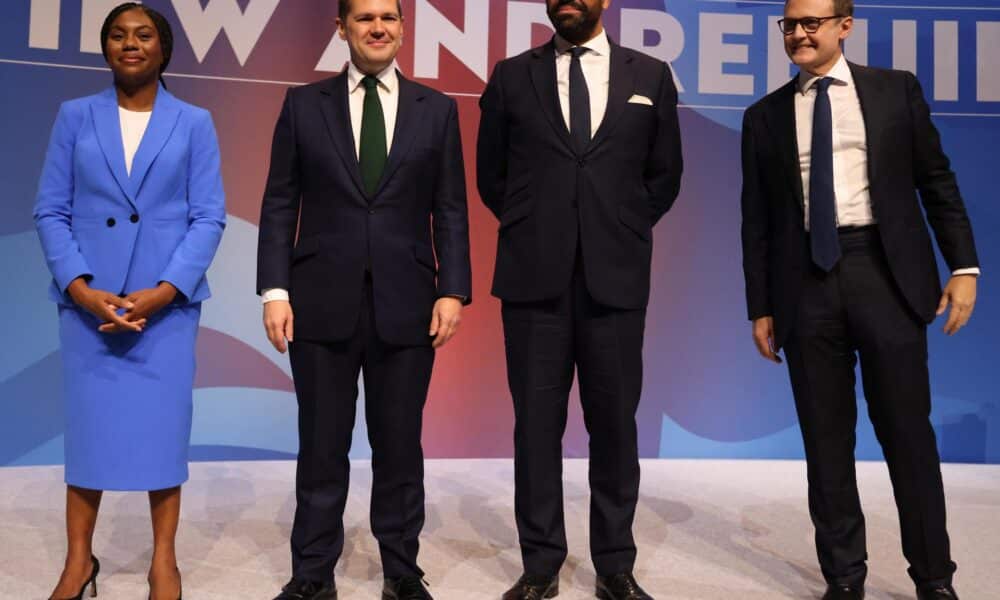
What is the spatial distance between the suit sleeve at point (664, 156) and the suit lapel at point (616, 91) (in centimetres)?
11

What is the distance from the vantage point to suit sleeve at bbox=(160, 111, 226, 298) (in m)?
2.64

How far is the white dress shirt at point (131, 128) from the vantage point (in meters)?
2.68

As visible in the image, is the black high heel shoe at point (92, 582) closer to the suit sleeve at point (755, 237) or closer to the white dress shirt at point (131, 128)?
the white dress shirt at point (131, 128)

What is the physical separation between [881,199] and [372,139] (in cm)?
146

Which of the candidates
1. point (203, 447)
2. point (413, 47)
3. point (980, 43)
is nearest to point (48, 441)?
point (203, 447)

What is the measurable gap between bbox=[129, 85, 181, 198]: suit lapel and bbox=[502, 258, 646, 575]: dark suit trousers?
1.10 metres

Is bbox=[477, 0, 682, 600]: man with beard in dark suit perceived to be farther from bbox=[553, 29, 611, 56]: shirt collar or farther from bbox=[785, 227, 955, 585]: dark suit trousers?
bbox=[785, 227, 955, 585]: dark suit trousers

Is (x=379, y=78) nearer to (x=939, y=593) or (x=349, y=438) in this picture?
(x=349, y=438)

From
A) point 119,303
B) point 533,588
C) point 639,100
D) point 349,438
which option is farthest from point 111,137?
point 533,588

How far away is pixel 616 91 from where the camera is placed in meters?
2.79

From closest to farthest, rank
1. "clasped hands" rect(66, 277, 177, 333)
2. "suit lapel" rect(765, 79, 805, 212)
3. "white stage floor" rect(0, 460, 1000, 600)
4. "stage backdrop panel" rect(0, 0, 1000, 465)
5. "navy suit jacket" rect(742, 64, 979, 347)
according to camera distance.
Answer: "clasped hands" rect(66, 277, 177, 333) → "navy suit jacket" rect(742, 64, 979, 347) → "suit lapel" rect(765, 79, 805, 212) → "white stage floor" rect(0, 460, 1000, 600) → "stage backdrop panel" rect(0, 0, 1000, 465)

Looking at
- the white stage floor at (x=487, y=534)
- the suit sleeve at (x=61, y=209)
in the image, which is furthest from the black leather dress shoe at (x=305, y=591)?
the suit sleeve at (x=61, y=209)

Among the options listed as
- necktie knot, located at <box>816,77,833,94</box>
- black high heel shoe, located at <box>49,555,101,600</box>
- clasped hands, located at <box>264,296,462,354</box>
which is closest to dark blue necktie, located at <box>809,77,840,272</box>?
necktie knot, located at <box>816,77,833,94</box>

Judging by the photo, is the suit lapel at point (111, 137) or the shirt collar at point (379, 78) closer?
the suit lapel at point (111, 137)
